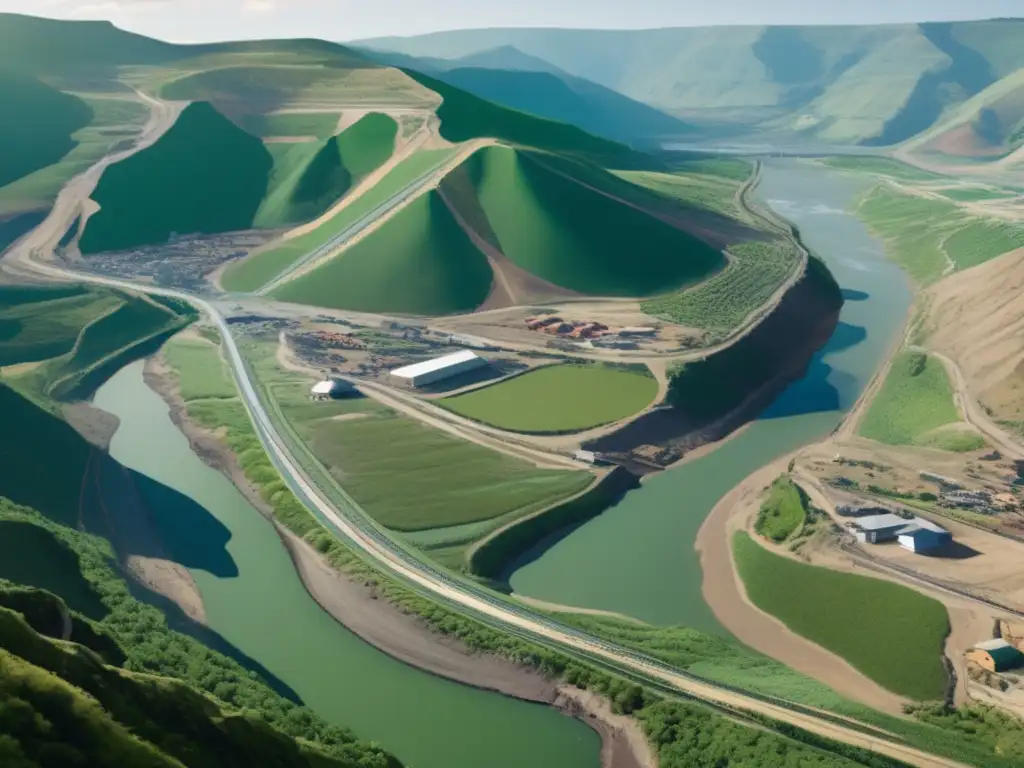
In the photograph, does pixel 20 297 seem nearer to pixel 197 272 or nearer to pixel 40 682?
pixel 197 272

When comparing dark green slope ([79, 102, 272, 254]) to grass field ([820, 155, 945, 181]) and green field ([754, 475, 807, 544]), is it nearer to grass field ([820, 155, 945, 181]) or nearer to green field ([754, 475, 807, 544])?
green field ([754, 475, 807, 544])

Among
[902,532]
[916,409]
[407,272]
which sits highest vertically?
[407,272]

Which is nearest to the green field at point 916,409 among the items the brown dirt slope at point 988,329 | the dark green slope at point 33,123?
the brown dirt slope at point 988,329

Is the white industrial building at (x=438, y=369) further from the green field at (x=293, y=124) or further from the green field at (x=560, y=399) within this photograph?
the green field at (x=293, y=124)

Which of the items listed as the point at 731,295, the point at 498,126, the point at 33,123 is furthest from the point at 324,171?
the point at 731,295

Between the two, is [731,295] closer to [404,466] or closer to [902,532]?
[404,466]

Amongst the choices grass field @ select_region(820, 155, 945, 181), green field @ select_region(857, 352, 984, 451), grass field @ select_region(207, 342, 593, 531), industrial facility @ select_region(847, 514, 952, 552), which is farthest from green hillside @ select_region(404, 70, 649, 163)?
industrial facility @ select_region(847, 514, 952, 552)

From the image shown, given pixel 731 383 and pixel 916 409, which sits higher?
pixel 916 409

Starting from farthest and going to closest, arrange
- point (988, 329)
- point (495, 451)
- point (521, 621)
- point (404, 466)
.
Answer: point (988, 329), point (495, 451), point (404, 466), point (521, 621)
